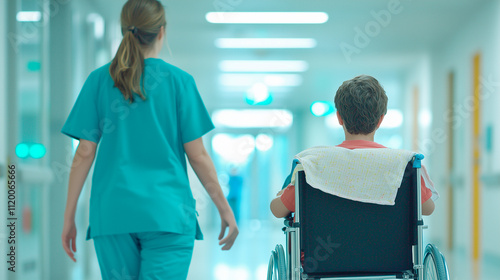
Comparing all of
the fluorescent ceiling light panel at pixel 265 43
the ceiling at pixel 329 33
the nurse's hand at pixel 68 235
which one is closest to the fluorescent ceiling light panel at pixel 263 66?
the ceiling at pixel 329 33

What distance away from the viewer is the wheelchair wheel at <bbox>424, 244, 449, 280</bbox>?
162 centimetres

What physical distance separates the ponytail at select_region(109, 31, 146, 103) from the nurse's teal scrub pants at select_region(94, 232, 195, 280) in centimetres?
35

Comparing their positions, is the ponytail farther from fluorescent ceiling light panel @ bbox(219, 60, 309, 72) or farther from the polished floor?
fluorescent ceiling light panel @ bbox(219, 60, 309, 72)

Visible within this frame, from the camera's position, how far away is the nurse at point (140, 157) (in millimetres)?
1509

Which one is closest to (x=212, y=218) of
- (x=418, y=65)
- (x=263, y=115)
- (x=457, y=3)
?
(x=263, y=115)

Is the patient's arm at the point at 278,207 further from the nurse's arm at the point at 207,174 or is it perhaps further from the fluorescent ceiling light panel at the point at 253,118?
the fluorescent ceiling light panel at the point at 253,118

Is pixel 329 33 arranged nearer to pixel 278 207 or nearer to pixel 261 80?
pixel 261 80

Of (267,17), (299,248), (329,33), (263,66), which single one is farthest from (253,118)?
(299,248)

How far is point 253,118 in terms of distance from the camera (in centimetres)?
1483

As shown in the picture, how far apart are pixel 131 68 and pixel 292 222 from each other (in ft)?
2.09

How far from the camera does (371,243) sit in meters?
1.72

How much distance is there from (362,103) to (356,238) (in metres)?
0.38

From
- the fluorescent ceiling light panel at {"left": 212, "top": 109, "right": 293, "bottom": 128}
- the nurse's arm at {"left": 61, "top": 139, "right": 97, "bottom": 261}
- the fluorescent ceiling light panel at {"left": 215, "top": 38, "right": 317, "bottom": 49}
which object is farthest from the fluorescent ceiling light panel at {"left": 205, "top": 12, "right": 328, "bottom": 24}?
the fluorescent ceiling light panel at {"left": 212, "top": 109, "right": 293, "bottom": 128}

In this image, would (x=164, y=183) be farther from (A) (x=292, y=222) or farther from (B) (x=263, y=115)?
(B) (x=263, y=115)
